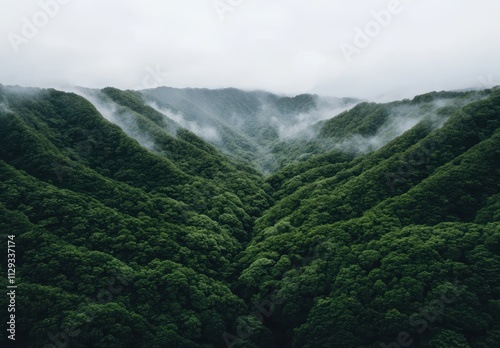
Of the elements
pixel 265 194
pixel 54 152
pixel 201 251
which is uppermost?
pixel 54 152

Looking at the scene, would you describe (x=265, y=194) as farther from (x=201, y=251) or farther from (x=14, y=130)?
(x=14, y=130)

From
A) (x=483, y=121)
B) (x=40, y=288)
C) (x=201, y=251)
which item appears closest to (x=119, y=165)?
(x=201, y=251)

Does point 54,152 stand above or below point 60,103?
below

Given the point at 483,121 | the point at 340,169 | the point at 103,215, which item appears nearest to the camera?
the point at 103,215

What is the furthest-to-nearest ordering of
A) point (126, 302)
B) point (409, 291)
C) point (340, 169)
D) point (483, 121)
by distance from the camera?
point (340, 169)
point (483, 121)
point (126, 302)
point (409, 291)

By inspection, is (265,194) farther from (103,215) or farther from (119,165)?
(103,215)

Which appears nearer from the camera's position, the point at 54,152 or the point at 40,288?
the point at 40,288

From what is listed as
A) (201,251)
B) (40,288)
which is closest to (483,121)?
(201,251)
